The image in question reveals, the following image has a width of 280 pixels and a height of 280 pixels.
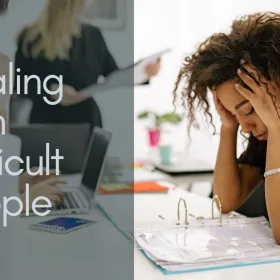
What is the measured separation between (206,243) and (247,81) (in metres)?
0.39

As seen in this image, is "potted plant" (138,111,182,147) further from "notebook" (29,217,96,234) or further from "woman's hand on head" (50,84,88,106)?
"notebook" (29,217,96,234)

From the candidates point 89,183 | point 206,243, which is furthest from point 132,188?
point 206,243

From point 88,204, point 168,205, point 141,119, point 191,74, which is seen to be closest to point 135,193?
point 168,205

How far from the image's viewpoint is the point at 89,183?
58.0 inches

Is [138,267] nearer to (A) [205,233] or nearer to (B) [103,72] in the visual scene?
(A) [205,233]

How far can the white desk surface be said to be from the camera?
0.85 m

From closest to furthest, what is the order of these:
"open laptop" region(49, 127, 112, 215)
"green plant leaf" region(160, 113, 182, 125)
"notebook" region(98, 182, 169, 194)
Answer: "open laptop" region(49, 127, 112, 215)
"notebook" region(98, 182, 169, 194)
"green plant leaf" region(160, 113, 182, 125)

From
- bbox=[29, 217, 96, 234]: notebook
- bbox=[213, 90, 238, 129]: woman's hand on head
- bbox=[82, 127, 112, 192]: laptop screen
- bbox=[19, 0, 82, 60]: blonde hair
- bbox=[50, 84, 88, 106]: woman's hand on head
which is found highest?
bbox=[19, 0, 82, 60]: blonde hair

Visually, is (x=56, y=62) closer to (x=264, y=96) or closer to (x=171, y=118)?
(x=171, y=118)

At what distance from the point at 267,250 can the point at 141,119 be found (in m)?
2.47

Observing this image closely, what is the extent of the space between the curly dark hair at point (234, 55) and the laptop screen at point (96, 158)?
30cm

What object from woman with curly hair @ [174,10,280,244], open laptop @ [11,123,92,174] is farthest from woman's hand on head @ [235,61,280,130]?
open laptop @ [11,123,92,174]

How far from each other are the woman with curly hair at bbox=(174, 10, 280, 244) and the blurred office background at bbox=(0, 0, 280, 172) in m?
1.93

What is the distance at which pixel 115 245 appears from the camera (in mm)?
1028
